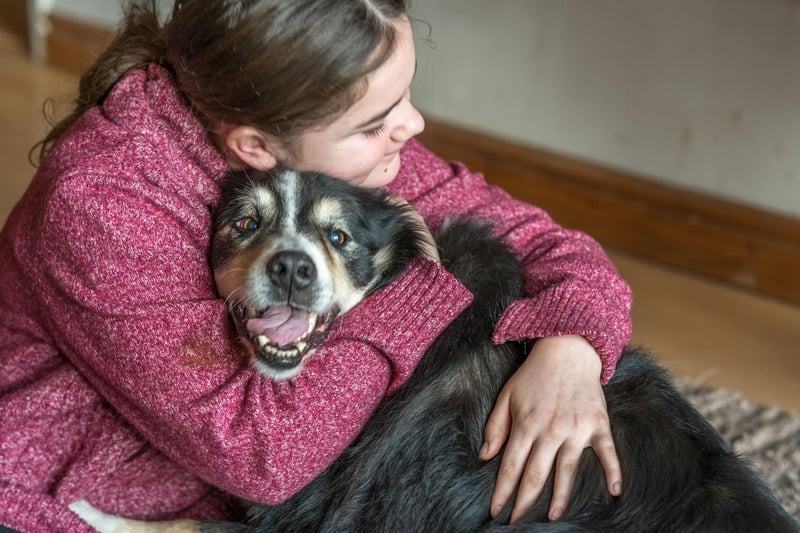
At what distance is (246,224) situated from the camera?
57.5 inches

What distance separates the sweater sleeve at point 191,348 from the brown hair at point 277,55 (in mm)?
183

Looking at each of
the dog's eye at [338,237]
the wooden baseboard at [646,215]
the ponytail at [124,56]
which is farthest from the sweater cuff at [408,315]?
the wooden baseboard at [646,215]

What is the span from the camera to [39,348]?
4.88ft

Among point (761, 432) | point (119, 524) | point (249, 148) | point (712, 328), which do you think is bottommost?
point (712, 328)

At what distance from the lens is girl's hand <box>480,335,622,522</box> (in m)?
1.32

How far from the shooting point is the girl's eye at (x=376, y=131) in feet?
4.83

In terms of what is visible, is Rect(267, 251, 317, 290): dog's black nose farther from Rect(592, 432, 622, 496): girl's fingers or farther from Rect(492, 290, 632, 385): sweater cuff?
Rect(592, 432, 622, 496): girl's fingers

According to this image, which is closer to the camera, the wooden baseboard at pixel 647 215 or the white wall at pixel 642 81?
the white wall at pixel 642 81

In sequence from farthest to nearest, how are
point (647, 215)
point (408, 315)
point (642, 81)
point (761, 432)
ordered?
point (647, 215), point (642, 81), point (761, 432), point (408, 315)

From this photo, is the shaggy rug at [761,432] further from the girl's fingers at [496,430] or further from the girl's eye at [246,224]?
the girl's eye at [246,224]

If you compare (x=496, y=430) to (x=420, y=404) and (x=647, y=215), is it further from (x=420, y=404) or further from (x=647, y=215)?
(x=647, y=215)

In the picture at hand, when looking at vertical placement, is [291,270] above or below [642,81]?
above

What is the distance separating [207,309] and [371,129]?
37 cm

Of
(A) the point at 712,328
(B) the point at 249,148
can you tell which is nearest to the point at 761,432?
(A) the point at 712,328
